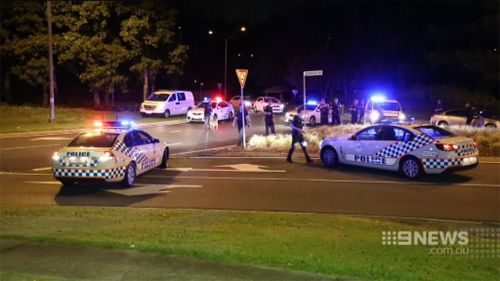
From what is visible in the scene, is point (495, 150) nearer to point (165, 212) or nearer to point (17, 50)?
point (165, 212)

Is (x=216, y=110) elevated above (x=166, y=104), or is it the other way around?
(x=166, y=104)

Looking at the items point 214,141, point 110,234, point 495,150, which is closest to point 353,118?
point 214,141

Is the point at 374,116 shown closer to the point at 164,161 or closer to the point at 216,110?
the point at 216,110

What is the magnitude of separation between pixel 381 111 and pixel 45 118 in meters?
20.7

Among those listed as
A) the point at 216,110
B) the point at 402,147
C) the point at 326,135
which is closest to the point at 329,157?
the point at 402,147

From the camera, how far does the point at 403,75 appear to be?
6003cm

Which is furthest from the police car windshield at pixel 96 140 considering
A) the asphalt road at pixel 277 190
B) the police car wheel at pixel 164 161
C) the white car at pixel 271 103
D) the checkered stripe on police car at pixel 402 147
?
the white car at pixel 271 103

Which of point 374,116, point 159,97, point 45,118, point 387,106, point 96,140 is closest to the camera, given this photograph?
point 96,140

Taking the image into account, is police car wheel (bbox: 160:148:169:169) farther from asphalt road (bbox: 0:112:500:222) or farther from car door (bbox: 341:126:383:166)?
car door (bbox: 341:126:383:166)

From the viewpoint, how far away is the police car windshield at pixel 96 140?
14.2 metres

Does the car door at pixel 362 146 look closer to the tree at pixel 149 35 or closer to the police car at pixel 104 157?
the police car at pixel 104 157

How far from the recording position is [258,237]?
329 inches

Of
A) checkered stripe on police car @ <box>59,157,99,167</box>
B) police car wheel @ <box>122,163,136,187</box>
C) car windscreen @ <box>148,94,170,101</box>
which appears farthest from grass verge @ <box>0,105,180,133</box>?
checkered stripe on police car @ <box>59,157,99,167</box>

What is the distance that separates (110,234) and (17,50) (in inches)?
1540
